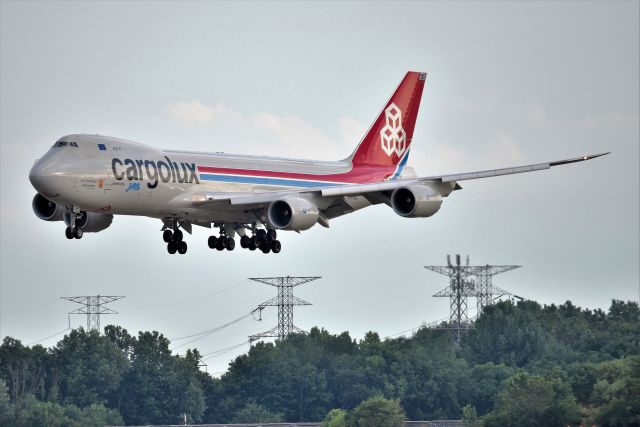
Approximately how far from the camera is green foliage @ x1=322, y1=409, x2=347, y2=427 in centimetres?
16325

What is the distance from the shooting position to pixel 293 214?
3371 inches

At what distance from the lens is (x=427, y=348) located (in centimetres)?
17662

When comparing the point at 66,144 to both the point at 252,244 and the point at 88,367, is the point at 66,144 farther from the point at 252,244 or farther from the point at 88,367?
the point at 88,367

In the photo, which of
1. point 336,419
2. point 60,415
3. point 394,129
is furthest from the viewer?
point 60,415

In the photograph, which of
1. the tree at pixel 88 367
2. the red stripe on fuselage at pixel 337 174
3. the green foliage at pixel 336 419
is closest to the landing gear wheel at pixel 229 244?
the red stripe on fuselage at pixel 337 174

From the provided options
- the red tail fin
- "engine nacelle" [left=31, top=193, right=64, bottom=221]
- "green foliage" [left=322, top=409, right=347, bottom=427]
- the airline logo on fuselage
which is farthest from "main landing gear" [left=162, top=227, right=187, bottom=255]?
"green foliage" [left=322, top=409, right=347, bottom=427]

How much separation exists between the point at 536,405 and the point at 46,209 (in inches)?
2914

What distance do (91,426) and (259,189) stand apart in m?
91.9

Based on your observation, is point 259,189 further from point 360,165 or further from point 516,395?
point 516,395

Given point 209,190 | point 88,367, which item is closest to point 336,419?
point 88,367

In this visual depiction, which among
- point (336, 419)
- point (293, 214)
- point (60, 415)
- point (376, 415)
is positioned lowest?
point (336, 419)

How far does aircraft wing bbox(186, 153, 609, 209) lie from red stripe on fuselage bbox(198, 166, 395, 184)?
1264mm

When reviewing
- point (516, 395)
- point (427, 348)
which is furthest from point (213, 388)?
point (516, 395)

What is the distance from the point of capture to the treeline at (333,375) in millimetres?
164487
